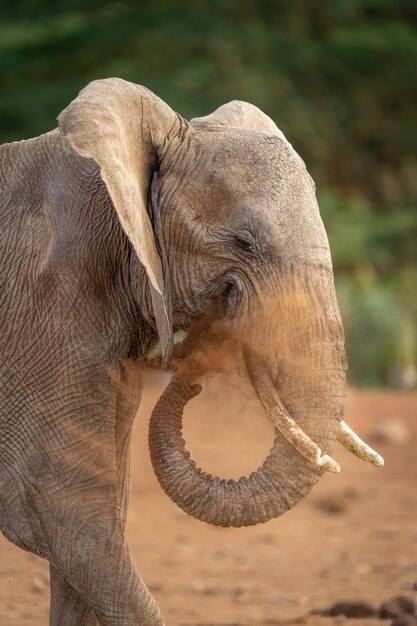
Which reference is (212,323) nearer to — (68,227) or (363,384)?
(68,227)

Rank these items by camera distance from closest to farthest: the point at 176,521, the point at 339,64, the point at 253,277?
1. the point at 253,277
2. the point at 176,521
3. the point at 339,64

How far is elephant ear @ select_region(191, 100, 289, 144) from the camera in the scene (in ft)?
17.0

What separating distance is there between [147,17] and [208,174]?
44.0 feet

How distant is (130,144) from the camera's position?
478 cm

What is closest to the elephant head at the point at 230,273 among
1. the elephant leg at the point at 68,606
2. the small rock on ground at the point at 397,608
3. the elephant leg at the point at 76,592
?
the elephant leg at the point at 76,592

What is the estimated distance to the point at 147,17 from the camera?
17.8 metres

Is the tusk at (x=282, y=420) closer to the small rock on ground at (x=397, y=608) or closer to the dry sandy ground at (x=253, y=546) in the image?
the dry sandy ground at (x=253, y=546)

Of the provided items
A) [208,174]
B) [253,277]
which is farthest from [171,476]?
[208,174]

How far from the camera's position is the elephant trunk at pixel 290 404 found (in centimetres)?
461

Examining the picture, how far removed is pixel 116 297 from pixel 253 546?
475 cm

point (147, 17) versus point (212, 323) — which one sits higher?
point (147, 17)

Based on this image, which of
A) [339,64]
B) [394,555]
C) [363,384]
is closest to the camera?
[394,555]

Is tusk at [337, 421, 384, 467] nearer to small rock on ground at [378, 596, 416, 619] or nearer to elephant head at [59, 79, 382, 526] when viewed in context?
elephant head at [59, 79, 382, 526]

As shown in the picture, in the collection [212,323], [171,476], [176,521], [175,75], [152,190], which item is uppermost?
[175,75]
